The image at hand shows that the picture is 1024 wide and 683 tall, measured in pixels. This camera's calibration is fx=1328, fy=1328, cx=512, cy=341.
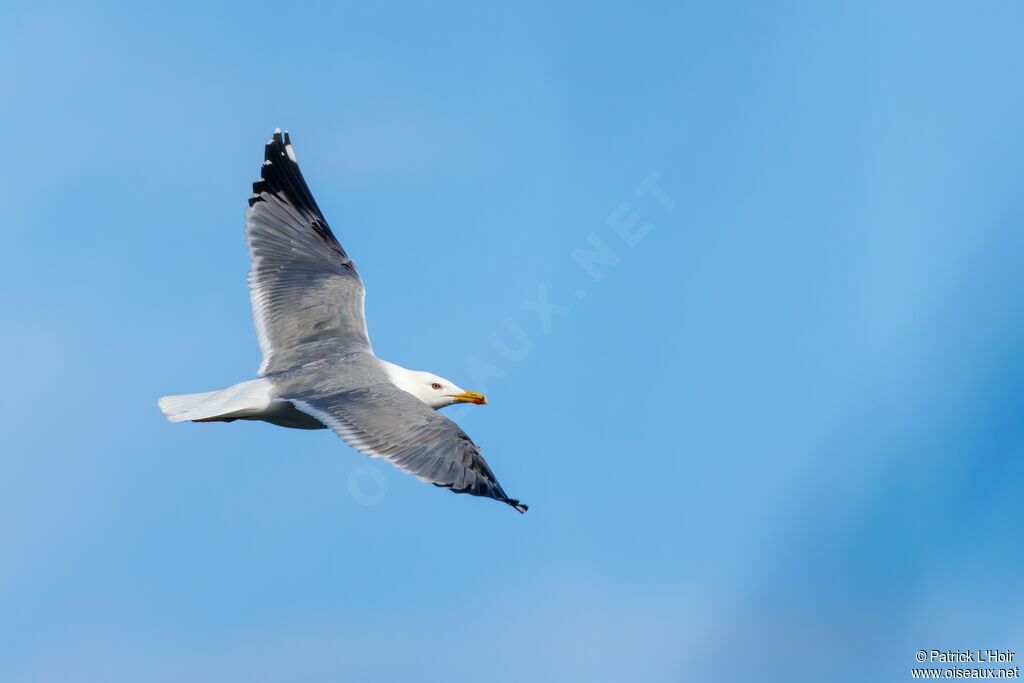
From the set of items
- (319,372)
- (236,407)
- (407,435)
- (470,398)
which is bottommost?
(407,435)

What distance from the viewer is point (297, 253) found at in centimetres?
1127

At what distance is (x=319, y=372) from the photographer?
9727 millimetres

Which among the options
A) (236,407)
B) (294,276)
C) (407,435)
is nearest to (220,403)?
(236,407)

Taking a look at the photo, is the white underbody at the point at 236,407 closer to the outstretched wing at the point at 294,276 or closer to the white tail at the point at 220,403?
the white tail at the point at 220,403

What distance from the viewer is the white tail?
9094mm

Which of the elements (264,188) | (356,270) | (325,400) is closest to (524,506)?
(325,400)

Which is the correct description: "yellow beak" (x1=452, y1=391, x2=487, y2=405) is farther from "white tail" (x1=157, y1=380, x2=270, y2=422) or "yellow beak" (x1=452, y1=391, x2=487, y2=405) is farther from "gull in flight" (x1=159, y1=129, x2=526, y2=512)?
"white tail" (x1=157, y1=380, x2=270, y2=422)

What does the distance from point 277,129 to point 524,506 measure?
19.4 ft

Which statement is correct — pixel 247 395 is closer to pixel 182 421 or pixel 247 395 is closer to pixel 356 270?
pixel 182 421

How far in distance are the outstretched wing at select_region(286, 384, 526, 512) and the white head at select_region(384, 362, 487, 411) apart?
923 mm

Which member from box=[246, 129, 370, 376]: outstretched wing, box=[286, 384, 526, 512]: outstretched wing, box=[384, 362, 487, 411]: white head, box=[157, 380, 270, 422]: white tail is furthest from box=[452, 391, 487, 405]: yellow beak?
box=[157, 380, 270, 422]: white tail

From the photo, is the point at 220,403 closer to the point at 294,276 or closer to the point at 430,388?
the point at 430,388

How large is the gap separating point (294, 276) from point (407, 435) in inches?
120

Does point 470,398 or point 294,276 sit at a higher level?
point 294,276
